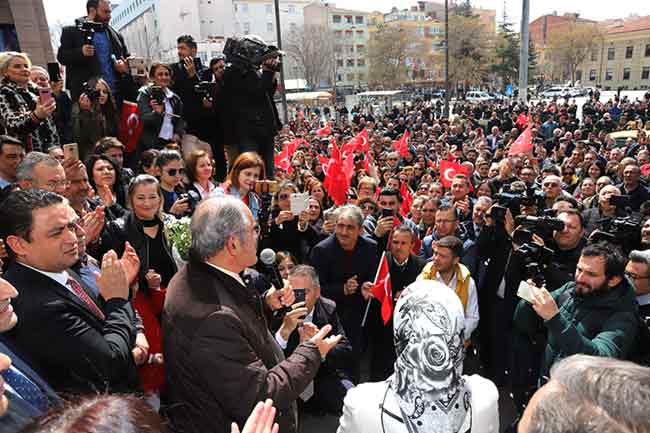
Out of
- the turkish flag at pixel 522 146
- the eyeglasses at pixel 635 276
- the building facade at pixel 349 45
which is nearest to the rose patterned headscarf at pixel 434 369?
the eyeglasses at pixel 635 276

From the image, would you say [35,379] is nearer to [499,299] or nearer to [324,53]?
[499,299]

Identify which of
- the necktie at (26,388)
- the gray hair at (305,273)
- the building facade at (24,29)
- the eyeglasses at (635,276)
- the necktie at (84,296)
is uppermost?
the building facade at (24,29)

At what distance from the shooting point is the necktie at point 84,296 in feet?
7.01

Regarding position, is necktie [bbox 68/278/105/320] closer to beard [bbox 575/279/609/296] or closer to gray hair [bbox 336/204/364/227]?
gray hair [bbox 336/204/364/227]

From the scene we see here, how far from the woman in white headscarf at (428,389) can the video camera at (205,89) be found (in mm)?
5401

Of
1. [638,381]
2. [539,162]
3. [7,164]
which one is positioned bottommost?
[539,162]

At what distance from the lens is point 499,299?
13.5 feet

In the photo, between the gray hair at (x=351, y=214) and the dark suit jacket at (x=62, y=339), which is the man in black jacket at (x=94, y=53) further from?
the dark suit jacket at (x=62, y=339)

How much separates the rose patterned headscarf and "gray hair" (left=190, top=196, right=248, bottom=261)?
0.86 m

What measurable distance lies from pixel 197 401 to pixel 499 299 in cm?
298

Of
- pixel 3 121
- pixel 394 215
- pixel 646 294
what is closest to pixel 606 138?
pixel 394 215

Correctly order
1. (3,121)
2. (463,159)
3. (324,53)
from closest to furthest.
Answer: (3,121) → (463,159) → (324,53)

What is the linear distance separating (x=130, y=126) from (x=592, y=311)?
5.16 metres

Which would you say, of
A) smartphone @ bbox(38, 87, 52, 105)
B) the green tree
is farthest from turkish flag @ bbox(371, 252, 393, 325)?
the green tree
